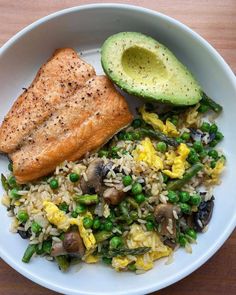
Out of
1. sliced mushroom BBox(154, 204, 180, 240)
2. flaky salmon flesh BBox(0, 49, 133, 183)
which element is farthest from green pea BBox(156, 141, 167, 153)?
sliced mushroom BBox(154, 204, 180, 240)

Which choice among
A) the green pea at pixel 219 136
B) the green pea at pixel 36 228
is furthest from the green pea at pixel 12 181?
the green pea at pixel 219 136

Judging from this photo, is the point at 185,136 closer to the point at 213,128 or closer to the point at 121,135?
the point at 213,128

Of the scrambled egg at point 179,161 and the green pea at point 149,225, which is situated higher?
the scrambled egg at point 179,161

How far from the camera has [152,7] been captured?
333cm

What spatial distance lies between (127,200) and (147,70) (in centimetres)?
82

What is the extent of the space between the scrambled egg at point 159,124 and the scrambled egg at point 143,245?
63 centimetres

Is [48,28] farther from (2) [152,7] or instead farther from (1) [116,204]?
(1) [116,204]

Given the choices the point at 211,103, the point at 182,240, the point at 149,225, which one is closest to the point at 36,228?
the point at 149,225

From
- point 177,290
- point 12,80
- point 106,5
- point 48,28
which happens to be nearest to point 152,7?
point 106,5

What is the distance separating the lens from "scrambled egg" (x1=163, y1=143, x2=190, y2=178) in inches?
119

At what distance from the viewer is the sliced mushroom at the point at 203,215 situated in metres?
3.07

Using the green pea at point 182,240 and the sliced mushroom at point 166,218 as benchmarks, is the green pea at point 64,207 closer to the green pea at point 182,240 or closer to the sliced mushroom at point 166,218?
the sliced mushroom at point 166,218

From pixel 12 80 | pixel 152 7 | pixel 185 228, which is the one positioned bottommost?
pixel 185 228

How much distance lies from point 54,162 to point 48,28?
2.85ft
